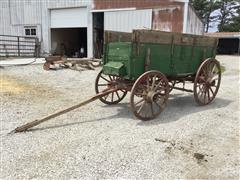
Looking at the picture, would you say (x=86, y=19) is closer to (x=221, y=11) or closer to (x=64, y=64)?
(x=64, y=64)

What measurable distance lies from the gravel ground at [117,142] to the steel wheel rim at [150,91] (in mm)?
232

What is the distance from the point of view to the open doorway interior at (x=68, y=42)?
2147cm

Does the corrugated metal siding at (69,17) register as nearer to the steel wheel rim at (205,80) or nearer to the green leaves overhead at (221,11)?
the steel wheel rim at (205,80)

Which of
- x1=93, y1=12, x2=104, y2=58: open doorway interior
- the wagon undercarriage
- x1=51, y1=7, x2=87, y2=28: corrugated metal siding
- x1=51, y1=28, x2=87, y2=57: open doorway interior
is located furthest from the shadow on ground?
x1=51, y1=28, x2=87, y2=57: open doorway interior

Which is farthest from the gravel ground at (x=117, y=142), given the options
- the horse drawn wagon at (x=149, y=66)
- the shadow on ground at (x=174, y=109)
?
the horse drawn wagon at (x=149, y=66)

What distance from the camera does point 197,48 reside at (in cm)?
697

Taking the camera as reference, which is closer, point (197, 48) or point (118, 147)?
point (118, 147)

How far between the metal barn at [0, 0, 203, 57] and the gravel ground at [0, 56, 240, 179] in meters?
9.18

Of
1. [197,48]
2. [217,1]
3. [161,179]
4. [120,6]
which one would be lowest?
[161,179]

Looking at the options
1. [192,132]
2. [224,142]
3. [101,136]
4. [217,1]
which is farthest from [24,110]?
[217,1]

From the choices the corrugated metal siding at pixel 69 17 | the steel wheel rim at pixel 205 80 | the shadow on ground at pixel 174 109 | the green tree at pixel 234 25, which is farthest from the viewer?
the green tree at pixel 234 25

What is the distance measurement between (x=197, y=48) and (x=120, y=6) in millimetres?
11249

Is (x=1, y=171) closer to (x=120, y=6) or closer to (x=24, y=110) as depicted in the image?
(x=24, y=110)

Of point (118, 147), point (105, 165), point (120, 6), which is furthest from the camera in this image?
point (120, 6)
